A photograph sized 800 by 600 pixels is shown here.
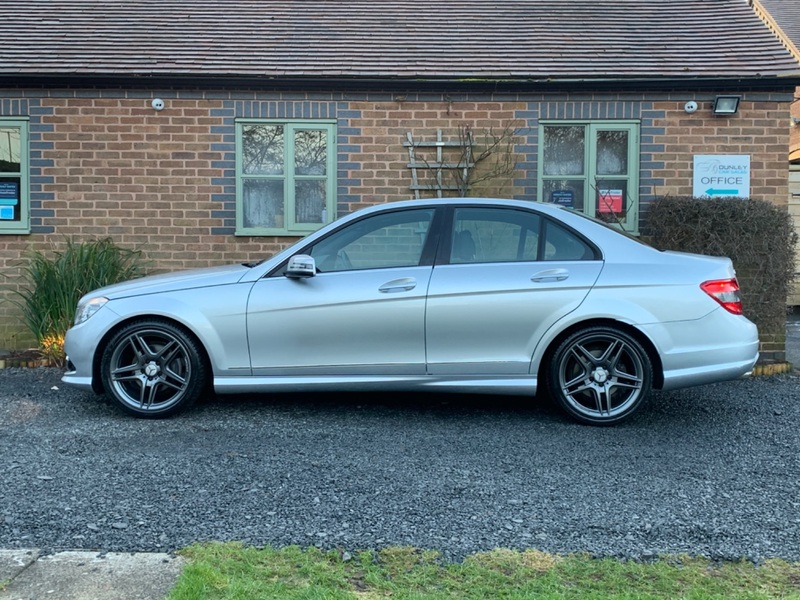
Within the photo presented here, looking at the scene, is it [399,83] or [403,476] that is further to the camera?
[399,83]

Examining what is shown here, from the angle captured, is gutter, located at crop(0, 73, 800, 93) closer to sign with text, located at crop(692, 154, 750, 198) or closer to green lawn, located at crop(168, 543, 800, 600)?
sign with text, located at crop(692, 154, 750, 198)

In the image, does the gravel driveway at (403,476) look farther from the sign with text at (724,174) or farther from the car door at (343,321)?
the sign with text at (724,174)

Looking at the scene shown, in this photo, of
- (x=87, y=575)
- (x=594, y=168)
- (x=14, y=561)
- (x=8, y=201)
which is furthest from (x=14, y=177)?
(x=87, y=575)

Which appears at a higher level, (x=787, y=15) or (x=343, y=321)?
(x=787, y=15)

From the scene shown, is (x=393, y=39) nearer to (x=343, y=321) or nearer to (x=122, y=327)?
(x=343, y=321)

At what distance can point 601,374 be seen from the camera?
17.9 feet

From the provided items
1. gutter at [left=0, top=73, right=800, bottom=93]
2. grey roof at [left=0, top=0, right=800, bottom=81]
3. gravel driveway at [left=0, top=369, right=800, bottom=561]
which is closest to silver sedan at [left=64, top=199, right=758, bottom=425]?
gravel driveway at [left=0, top=369, right=800, bottom=561]

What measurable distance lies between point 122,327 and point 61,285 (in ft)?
9.48

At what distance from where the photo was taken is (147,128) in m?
8.71

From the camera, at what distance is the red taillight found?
5.35m

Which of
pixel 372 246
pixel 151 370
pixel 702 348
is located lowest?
pixel 151 370

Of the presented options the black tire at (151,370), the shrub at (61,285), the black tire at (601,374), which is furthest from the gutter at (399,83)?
the black tire at (601,374)

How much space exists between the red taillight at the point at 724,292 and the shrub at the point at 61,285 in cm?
569

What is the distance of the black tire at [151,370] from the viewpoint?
555 cm
